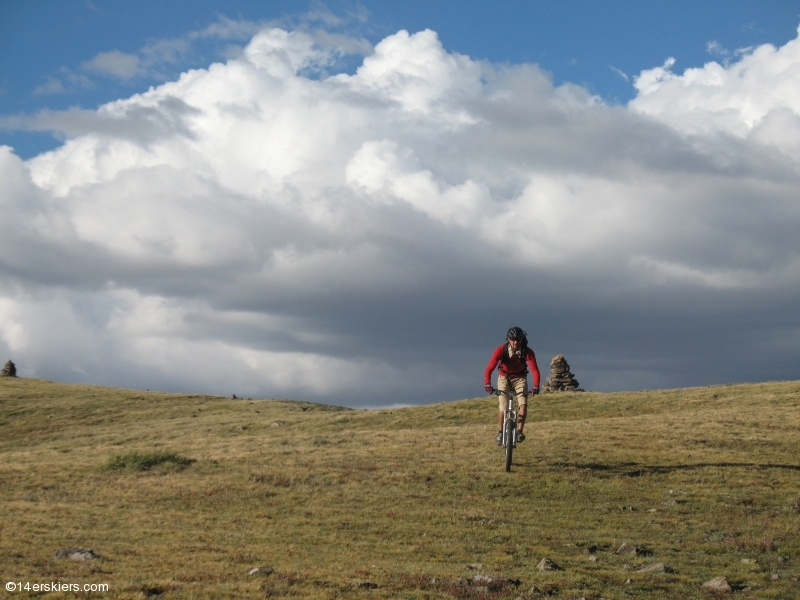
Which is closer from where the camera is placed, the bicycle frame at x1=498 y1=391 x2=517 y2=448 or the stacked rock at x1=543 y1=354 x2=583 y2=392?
the bicycle frame at x1=498 y1=391 x2=517 y2=448

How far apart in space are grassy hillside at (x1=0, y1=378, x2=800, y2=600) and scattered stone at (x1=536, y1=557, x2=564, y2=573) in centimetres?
24

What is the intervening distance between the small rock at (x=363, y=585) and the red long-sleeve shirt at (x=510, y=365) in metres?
11.1

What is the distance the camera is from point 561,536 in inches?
723

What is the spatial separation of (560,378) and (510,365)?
1834 inches

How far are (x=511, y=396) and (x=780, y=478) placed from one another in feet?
29.8

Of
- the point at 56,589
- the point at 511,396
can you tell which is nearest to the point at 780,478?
the point at 511,396

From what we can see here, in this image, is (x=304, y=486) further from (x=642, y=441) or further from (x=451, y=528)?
(x=642, y=441)

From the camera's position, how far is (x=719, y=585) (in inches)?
537

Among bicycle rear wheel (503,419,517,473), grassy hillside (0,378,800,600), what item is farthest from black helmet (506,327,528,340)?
grassy hillside (0,378,800,600)

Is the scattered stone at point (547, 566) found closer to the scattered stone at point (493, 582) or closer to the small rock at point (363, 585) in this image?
the scattered stone at point (493, 582)

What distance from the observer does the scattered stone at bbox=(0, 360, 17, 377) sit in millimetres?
115250

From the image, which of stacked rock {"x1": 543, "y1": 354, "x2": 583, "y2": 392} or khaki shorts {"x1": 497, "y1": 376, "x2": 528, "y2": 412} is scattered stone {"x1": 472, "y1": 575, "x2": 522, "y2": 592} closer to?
khaki shorts {"x1": 497, "y1": 376, "x2": 528, "y2": 412}

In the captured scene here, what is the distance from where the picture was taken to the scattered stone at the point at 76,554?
16.2 metres

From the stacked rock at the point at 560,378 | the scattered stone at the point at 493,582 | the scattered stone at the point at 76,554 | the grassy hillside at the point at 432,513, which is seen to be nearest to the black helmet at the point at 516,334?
the grassy hillside at the point at 432,513
